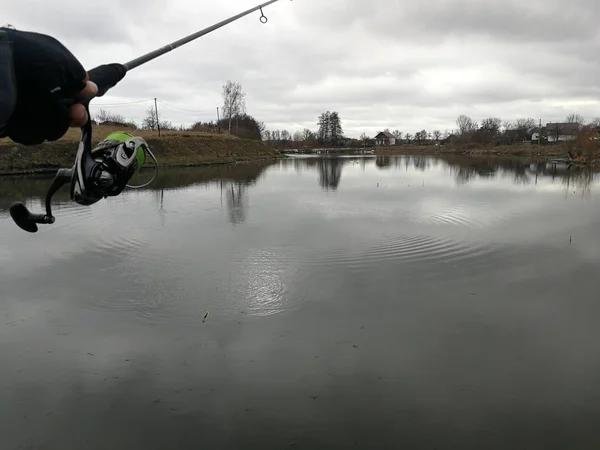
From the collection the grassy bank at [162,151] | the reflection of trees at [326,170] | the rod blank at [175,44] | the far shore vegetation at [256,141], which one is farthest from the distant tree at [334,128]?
the rod blank at [175,44]

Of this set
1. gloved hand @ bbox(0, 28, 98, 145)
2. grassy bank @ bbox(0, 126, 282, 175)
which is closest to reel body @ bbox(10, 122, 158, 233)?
gloved hand @ bbox(0, 28, 98, 145)

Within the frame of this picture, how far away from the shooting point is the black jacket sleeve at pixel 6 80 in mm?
1500

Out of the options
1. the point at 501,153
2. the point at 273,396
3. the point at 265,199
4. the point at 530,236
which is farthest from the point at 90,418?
the point at 501,153

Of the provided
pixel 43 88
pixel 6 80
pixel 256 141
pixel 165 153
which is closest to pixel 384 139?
pixel 256 141

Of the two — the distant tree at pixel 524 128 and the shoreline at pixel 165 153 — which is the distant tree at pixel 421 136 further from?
the shoreline at pixel 165 153

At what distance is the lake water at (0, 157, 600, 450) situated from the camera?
183 inches

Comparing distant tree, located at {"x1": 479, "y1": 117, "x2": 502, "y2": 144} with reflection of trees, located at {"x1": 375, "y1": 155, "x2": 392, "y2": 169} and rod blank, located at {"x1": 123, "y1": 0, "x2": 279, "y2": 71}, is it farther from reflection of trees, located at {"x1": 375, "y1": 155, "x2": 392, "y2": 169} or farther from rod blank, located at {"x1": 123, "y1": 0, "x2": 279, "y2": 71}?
rod blank, located at {"x1": 123, "y1": 0, "x2": 279, "y2": 71}

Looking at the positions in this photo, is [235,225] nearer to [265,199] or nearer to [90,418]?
[265,199]

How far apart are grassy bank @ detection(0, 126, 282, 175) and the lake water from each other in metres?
19.0

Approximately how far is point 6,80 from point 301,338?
18.3ft

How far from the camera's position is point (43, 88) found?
1.68 meters

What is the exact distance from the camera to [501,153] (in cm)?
7919

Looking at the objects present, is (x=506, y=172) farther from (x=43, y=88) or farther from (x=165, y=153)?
(x=43, y=88)

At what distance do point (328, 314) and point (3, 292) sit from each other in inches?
254
